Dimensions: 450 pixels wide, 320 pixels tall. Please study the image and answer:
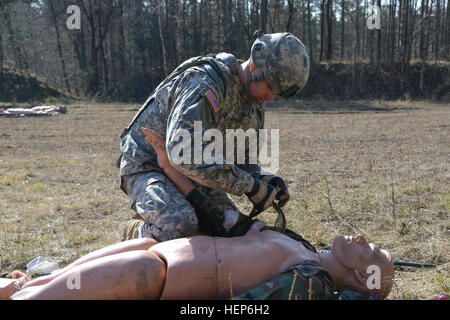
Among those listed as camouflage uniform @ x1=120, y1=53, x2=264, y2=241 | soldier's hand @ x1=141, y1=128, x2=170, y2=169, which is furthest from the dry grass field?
soldier's hand @ x1=141, y1=128, x2=170, y2=169

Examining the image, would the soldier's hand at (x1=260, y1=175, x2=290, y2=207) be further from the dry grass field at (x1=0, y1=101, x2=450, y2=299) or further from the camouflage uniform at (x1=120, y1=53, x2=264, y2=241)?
the dry grass field at (x1=0, y1=101, x2=450, y2=299)

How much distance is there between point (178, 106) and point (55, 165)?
230 inches

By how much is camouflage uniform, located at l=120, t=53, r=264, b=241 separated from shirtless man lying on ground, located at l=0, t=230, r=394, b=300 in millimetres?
446

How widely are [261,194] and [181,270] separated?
2.91 ft

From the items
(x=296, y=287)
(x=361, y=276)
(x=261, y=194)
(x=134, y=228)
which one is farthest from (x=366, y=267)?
(x=134, y=228)

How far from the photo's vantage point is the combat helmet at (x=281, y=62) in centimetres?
311

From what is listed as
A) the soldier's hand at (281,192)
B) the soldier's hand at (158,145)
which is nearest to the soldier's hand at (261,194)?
the soldier's hand at (281,192)

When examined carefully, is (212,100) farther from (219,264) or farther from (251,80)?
(219,264)

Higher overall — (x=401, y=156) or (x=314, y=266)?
(x=314, y=266)

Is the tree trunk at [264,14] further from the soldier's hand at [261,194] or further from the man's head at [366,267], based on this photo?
the man's head at [366,267]

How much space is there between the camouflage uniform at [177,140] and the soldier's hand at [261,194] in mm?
79
